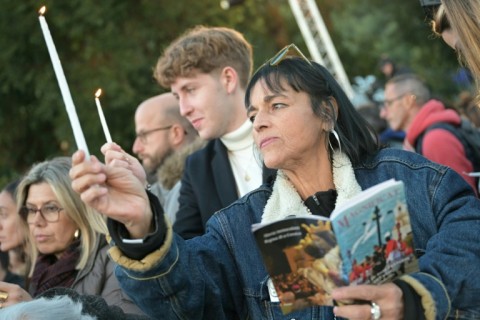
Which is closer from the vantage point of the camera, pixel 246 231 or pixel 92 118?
pixel 246 231

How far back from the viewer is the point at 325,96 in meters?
3.88

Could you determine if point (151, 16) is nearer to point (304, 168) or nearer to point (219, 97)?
point (219, 97)

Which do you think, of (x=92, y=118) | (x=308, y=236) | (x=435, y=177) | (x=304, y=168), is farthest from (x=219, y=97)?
(x=92, y=118)

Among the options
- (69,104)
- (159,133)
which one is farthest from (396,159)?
(159,133)

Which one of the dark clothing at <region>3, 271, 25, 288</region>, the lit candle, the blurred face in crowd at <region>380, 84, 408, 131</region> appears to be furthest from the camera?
the blurred face in crowd at <region>380, 84, 408, 131</region>

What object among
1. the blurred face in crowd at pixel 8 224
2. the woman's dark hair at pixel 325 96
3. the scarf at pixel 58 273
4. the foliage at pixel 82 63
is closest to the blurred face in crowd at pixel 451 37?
the woman's dark hair at pixel 325 96

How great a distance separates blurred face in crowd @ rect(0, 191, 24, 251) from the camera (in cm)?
659

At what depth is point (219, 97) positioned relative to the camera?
557cm

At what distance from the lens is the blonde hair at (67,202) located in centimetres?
544

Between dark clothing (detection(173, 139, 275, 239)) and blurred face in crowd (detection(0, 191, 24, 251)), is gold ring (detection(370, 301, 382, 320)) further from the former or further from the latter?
blurred face in crowd (detection(0, 191, 24, 251))

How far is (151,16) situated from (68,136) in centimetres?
215

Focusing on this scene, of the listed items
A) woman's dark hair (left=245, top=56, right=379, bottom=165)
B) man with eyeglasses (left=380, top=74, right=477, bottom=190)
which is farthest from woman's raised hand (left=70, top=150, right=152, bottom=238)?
man with eyeglasses (left=380, top=74, right=477, bottom=190)

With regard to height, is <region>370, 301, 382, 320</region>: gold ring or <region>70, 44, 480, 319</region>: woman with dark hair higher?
<region>70, 44, 480, 319</region>: woman with dark hair

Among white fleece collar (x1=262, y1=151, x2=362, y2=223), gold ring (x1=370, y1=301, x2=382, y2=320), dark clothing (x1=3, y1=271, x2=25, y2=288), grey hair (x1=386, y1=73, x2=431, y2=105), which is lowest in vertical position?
gold ring (x1=370, y1=301, x2=382, y2=320)
